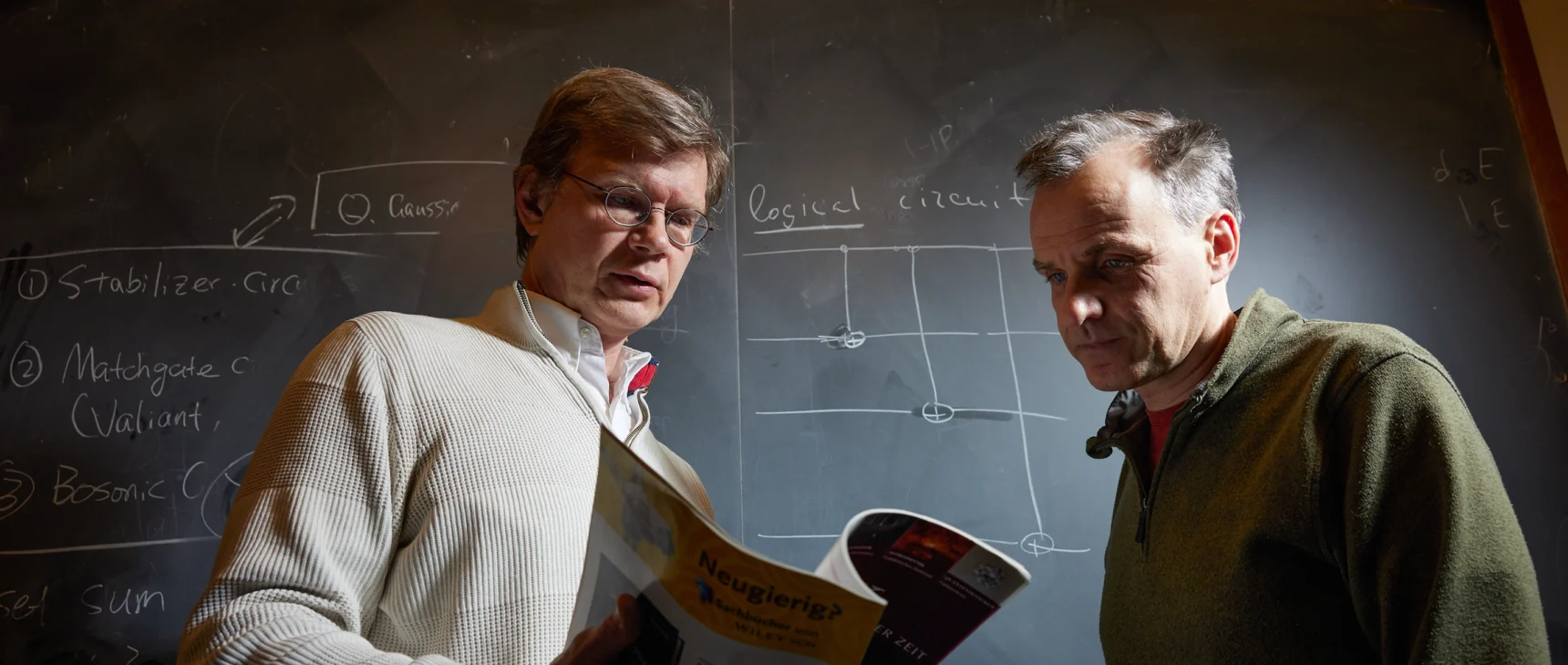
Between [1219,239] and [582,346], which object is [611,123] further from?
[1219,239]

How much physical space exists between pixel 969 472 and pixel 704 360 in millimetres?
654

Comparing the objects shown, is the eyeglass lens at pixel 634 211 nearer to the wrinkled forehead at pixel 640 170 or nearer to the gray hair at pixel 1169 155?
the wrinkled forehead at pixel 640 170

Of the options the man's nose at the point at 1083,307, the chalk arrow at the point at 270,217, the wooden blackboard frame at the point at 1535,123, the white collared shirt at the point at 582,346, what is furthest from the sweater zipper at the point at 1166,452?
the chalk arrow at the point at 270,217

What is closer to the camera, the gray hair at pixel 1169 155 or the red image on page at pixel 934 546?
the red image on page at pixel 934 546

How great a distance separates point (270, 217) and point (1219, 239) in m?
2.00

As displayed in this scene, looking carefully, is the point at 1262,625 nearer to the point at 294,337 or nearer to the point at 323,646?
the point at 323,646

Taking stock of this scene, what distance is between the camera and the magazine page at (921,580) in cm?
66

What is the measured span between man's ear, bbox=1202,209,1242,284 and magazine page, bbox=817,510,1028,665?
668 millimetres

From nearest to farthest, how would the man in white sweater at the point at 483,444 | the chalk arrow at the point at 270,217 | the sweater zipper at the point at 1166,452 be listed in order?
the man in white sweater at the point at 483,444
the sweater zipper at the point at 1166,452
the chalk arrow at the point at 270,217

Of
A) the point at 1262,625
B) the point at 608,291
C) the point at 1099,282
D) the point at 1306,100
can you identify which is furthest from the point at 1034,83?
the point at 1262,625

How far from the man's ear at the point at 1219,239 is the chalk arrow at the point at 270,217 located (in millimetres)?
1944

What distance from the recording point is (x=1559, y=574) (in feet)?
6.04

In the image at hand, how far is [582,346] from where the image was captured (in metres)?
1.24

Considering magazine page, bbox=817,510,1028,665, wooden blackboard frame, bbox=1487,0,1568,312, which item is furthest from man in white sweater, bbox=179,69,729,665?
wooden blackboard frame, bbox=1487,0,1568,312
